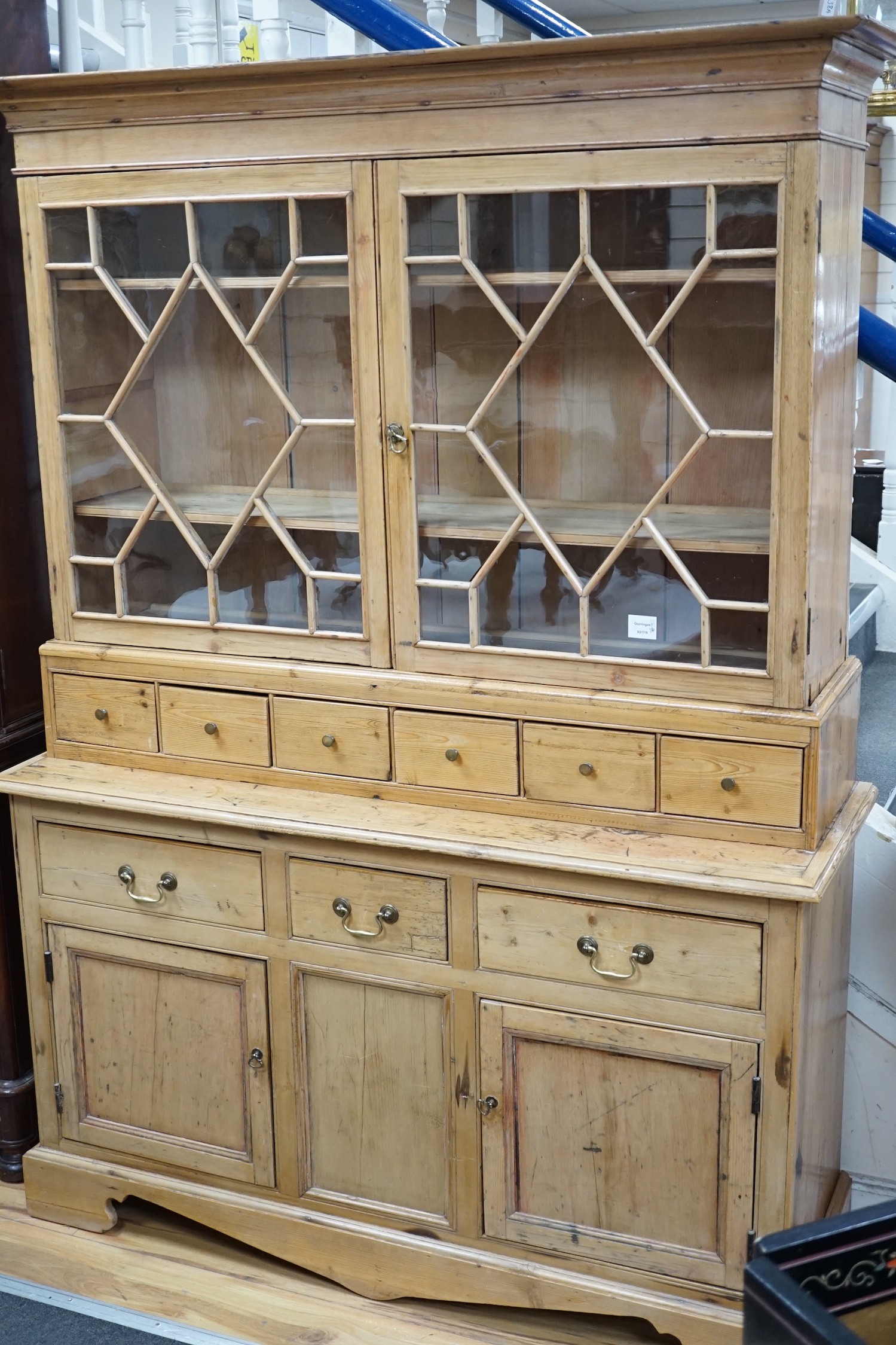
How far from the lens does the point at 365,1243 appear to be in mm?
2221

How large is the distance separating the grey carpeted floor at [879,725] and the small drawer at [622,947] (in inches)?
28.1

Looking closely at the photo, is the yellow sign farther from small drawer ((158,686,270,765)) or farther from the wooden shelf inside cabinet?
small drawer ((158,686,270,765))

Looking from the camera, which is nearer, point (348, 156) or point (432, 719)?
point (348, 156)

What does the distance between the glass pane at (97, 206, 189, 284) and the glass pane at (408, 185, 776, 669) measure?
0.39 m

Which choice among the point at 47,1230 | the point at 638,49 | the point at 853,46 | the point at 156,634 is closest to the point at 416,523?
the point at 156,634

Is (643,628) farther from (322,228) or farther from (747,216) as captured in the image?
(322,228)

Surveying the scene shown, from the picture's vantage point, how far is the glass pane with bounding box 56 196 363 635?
2088mm

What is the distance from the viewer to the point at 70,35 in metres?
2.42

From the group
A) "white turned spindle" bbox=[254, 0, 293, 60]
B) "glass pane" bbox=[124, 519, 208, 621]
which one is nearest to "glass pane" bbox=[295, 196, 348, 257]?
"glass pane" bbox=[124, 519, 208, 621]

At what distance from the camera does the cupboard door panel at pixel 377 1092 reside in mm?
2141

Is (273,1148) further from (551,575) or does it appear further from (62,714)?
(551,575)

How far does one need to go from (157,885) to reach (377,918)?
1.30ft

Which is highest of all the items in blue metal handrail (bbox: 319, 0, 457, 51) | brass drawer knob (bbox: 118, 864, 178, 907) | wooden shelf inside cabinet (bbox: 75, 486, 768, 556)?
blue metal handrail (bbox: 319, 0, 457, 51)

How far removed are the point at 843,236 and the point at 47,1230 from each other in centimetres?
204
